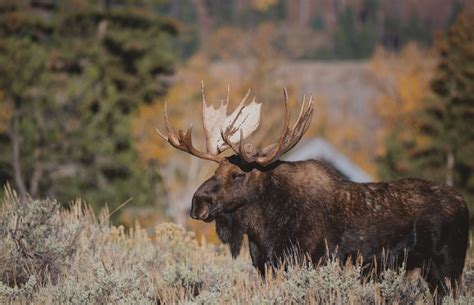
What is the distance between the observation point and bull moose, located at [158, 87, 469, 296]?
6.02 m

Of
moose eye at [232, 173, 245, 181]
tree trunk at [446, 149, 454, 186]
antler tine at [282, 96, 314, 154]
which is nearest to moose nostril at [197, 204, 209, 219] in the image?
moose eye at [232, 173, 245, 181]

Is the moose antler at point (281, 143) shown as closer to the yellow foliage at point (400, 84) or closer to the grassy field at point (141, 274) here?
the grassy field at point (141, 274)

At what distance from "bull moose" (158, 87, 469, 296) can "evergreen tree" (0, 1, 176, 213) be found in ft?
68.3

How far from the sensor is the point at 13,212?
6.96 meters

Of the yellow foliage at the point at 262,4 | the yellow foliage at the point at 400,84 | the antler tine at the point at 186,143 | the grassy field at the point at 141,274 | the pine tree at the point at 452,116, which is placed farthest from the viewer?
the yellow foliage at the point at 262,4

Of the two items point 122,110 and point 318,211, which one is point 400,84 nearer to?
point 122,110

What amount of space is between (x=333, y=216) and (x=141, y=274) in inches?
65.6

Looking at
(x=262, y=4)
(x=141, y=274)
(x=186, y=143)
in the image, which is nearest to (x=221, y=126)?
(x=186, y=143)

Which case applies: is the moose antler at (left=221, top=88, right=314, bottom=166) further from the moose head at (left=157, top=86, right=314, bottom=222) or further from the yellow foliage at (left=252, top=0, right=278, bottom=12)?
the yellow foliage at (left=252, top=0, right=278, bottom=12)

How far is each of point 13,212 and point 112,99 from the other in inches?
954

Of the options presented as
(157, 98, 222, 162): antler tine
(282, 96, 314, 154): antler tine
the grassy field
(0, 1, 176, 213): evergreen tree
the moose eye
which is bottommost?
(0, 1, 176, 213): evergreen tree

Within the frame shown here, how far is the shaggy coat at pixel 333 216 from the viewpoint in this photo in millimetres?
6012

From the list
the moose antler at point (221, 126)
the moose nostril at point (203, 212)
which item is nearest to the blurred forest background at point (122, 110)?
the moose antler at point (221, 126)

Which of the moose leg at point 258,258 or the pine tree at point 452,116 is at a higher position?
the moose leg at point 258,258
